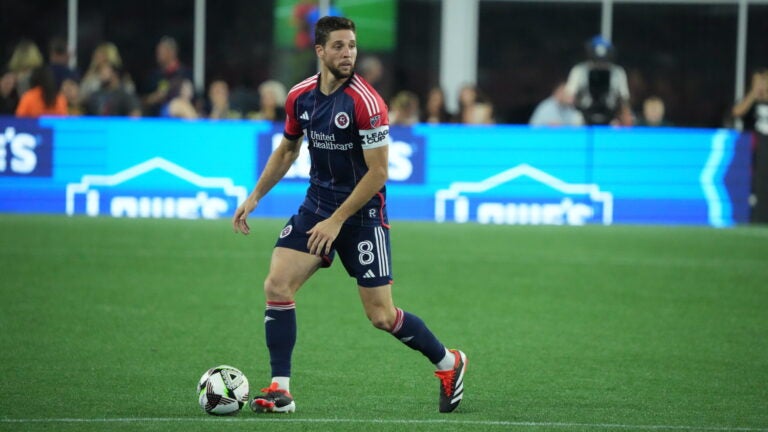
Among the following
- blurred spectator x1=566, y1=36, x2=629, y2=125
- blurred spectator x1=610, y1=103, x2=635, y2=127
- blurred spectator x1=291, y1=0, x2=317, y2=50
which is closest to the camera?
blurred spectator x1=566, y1=36, x2=629, y2=125

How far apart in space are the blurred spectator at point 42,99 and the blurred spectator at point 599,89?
6591 millimetres

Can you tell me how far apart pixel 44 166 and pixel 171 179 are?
147 centimetres

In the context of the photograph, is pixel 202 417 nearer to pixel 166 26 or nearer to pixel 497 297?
pixel 497 297

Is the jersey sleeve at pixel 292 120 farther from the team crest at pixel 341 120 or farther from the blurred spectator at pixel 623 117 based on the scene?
the blurred spectator at pixel 623 117

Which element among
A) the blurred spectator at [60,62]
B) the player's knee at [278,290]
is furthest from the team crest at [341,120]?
the blurred spectator at [60,62]

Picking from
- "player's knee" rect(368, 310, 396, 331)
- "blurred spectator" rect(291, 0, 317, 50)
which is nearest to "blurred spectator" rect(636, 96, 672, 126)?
"blurred spectator" rect(291, 0, 317, 50)

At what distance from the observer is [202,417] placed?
244 inches

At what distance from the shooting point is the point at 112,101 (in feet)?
56.9

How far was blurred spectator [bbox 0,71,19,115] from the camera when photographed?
17.4 meters

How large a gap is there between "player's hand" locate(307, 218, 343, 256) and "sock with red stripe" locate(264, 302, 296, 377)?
13.1 inches

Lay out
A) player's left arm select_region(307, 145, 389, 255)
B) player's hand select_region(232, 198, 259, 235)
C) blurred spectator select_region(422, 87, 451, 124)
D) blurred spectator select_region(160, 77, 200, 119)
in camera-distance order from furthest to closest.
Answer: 1. blurred spectator select_region(422, 87, 451, 124)
2. blurred spectator select_region(160, 77, 200, 119)
3. player's hand select_region(232, 198, 259, 235)
4. player's left arm select_region(307, 145, 389, 255)

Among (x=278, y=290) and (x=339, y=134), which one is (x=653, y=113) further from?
(x=278, y=290)

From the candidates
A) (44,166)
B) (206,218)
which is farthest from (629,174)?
(44,166)

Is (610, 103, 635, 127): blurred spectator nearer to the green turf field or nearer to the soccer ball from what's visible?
the green turf field
